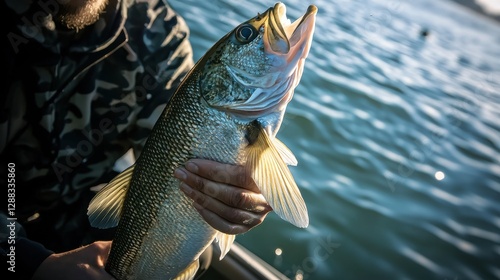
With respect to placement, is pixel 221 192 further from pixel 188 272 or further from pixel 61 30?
pixel 61 30

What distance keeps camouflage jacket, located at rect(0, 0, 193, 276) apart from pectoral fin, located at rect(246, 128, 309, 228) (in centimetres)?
115

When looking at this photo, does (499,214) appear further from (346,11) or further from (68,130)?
(346,11)

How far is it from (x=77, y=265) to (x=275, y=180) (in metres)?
1.07

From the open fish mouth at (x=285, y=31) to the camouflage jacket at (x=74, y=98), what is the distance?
1.05 meters

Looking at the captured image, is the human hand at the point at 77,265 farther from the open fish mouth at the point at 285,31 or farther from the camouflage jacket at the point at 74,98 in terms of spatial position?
the open fish mouth at the point at 285,31

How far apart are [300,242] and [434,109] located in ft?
20.7

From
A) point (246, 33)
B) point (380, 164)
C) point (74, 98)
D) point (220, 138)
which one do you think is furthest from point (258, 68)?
point (380, 164)

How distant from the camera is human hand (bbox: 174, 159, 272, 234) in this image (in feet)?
5.67

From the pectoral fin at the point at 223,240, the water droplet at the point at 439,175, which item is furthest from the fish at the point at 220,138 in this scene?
the water droplet at the point at 439,175

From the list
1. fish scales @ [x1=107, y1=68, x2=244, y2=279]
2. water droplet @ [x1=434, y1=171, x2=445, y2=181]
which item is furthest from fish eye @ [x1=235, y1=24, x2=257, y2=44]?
water droplet @ [x1=434, y1=171, x2=445, y2=181]

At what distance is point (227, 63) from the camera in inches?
68.7

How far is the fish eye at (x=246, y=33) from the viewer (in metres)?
1.73

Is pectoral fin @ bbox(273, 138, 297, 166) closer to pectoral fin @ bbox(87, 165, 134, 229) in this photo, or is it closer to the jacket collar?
pectoral fin @ bbox(87, 165, 134, 229)

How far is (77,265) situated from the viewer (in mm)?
2023
